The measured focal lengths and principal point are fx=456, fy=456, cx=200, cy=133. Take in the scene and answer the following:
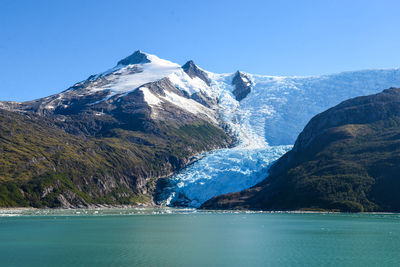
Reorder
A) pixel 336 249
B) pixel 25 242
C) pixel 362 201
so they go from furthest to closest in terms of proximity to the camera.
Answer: pixel 362 201 → pixel 25 242 → pixel 336 249

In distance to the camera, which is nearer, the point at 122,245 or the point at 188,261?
the point at 188,261

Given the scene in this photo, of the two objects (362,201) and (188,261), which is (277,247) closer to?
(188,261)

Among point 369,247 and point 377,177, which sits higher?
point 377,177

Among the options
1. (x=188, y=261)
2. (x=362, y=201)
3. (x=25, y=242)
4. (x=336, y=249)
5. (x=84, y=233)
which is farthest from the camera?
(x=362, y=201)

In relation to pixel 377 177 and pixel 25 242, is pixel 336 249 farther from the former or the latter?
pixel 377 177

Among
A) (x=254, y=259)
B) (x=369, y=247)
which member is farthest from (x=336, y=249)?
(x=254, y=259)

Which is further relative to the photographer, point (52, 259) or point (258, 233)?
point (258, 233)

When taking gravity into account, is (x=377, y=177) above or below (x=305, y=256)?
above

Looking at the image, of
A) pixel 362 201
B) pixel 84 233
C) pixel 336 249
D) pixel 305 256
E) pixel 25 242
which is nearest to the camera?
pixel 305 256

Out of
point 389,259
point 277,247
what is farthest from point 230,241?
point 389,259
